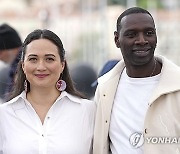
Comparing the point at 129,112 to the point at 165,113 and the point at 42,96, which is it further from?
the point at 42,96

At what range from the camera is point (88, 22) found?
107 feet

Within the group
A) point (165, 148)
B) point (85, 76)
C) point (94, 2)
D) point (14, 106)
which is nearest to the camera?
point (165, 148)

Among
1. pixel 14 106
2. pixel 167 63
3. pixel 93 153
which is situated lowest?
pixel 93 153

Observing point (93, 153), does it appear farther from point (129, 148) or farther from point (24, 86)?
point (24, 86)

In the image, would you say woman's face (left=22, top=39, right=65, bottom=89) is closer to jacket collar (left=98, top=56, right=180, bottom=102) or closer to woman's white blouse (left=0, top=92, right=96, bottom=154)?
woman's white blouse (left=0, top=92, right=96, bottom=154)

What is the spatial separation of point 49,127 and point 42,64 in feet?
1.33

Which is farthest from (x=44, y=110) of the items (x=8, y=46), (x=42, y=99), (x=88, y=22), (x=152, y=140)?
(x=88, y=22)

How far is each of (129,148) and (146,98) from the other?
0.33 m

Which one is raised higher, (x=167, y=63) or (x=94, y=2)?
(x=94, y=2)

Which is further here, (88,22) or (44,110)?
(88,22)

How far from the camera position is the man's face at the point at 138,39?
3803mm

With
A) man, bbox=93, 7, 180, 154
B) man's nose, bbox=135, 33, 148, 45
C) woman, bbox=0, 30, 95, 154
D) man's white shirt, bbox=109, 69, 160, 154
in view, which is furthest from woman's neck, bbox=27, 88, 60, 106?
man's nose, bbox=135, 33, 148, 45

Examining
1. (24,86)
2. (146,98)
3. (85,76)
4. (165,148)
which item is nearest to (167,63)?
(146,98)

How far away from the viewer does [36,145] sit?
3816 mm
